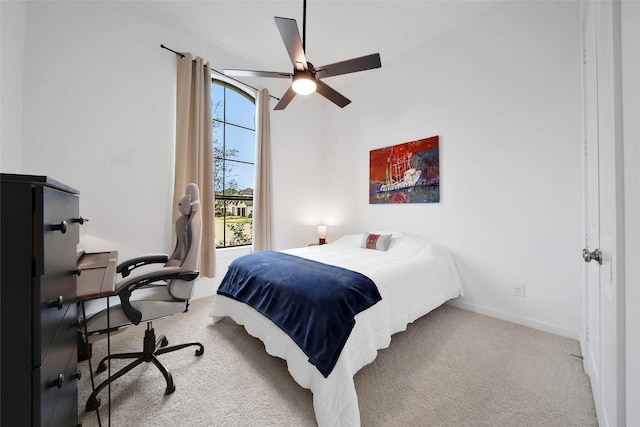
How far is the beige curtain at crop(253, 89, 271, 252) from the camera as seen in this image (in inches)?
145

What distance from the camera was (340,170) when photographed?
14.1 feet

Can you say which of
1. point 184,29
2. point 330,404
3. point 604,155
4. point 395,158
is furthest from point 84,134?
point 604,155

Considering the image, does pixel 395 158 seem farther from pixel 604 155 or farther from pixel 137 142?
pixel 137 142

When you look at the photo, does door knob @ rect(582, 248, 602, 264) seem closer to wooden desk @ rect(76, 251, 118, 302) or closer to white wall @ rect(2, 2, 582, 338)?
white wall @ rect(2, 2, 582, 338)

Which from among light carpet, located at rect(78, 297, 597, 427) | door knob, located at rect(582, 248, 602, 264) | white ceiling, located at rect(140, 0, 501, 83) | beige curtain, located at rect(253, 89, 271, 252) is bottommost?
light carpet, located at rect(78, 297, 597, 427)

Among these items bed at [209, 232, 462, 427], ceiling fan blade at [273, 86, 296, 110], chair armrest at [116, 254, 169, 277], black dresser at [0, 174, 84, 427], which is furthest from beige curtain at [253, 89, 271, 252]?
black dresser at [0, 174, 84, 427]

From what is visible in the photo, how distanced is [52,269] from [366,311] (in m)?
1.52

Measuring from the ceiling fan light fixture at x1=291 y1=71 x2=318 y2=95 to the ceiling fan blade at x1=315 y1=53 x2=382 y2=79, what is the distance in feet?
0.30

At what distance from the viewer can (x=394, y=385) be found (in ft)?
5.22

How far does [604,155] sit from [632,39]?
0.55 m

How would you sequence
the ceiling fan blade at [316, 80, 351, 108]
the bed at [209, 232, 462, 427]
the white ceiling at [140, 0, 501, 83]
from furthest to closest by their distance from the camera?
the white ceiling at [140, 0, 501, 83] → the ceiling fan blade at [316, 80, 351, 108] → the bed at [209, 232, 462, 427]

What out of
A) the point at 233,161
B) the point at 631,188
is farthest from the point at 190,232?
the point at 631,188

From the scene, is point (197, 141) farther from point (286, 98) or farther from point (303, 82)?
point (303, 82)

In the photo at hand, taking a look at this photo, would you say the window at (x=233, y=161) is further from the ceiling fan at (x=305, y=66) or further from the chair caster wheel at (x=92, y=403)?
the chair caster wheel at (x=92, y=403)
